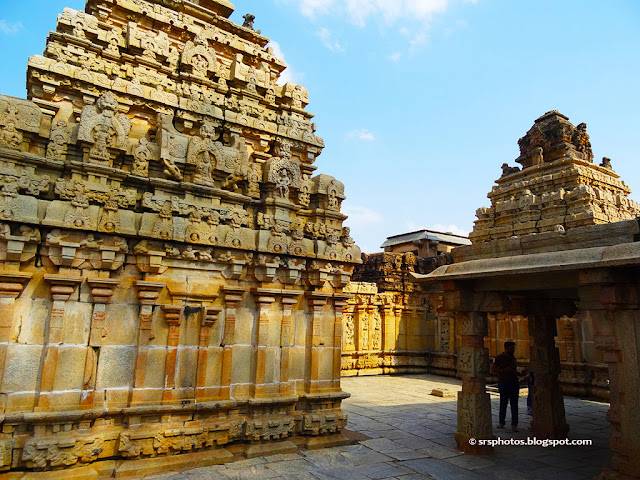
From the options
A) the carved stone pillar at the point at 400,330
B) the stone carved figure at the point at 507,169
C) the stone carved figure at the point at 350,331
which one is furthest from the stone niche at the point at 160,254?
the stone carved figure at the point at 507,169

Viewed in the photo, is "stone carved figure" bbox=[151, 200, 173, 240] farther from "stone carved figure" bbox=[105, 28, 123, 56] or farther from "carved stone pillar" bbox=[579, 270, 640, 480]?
"carved stone pillar" bbox=[579, 270, 640, 480]

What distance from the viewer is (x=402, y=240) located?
85.7 feet

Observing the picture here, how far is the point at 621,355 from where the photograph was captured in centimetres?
528

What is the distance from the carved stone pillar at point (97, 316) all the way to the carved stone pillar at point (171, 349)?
81 cm

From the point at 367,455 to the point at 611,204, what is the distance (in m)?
14.7

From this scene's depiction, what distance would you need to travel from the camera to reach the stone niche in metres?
5.34

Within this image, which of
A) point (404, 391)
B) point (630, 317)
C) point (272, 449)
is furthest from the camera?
point (404, 391)

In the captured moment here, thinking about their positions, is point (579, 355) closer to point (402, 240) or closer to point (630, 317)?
point (630, 317)

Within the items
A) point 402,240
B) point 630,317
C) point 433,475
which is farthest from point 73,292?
point 402,240

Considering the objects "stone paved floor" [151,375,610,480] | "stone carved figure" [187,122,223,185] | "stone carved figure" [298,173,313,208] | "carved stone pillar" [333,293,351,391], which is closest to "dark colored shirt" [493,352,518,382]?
"stone paved floor" [151,375,610,480]

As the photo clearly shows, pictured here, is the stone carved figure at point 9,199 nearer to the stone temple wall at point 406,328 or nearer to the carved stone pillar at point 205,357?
the carved stone pillar at point 205,357

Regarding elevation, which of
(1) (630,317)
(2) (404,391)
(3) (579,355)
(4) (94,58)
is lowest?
(2) (404,391)

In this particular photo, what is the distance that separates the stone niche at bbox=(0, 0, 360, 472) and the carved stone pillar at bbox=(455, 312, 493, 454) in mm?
2203

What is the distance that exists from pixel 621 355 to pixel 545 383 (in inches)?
143
